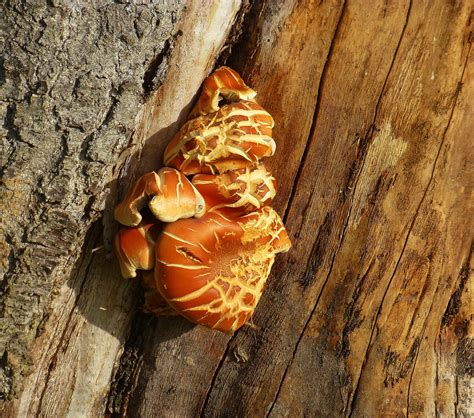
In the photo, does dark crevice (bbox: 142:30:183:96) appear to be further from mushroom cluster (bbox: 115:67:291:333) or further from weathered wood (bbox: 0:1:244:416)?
mushroom cluster (bbox: 115:67:291:333)

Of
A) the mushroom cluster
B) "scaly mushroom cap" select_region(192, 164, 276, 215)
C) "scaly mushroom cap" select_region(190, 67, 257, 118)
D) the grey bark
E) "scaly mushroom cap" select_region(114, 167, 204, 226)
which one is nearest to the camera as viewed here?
the grey bark

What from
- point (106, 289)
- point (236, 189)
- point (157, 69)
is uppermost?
point (157, 69)

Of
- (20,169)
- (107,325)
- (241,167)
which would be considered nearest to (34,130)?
(20,169)

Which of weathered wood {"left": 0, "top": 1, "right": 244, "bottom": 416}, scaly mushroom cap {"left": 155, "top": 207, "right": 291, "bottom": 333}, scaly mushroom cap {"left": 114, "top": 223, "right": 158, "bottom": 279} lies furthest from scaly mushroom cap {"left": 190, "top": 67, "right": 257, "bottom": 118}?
scaly mushroom cap {"left": 114, "top": 223, "right": 158, "bottom": 279}

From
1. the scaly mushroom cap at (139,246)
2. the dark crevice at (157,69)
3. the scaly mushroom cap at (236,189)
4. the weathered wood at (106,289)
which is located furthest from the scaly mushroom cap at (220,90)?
the scaly mushroom cap at (139,246)

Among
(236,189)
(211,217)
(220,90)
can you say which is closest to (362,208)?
(236,189)

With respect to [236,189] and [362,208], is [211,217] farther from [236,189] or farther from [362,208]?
[362,208]

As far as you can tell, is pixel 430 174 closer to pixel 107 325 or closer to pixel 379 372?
pixel 379 372
